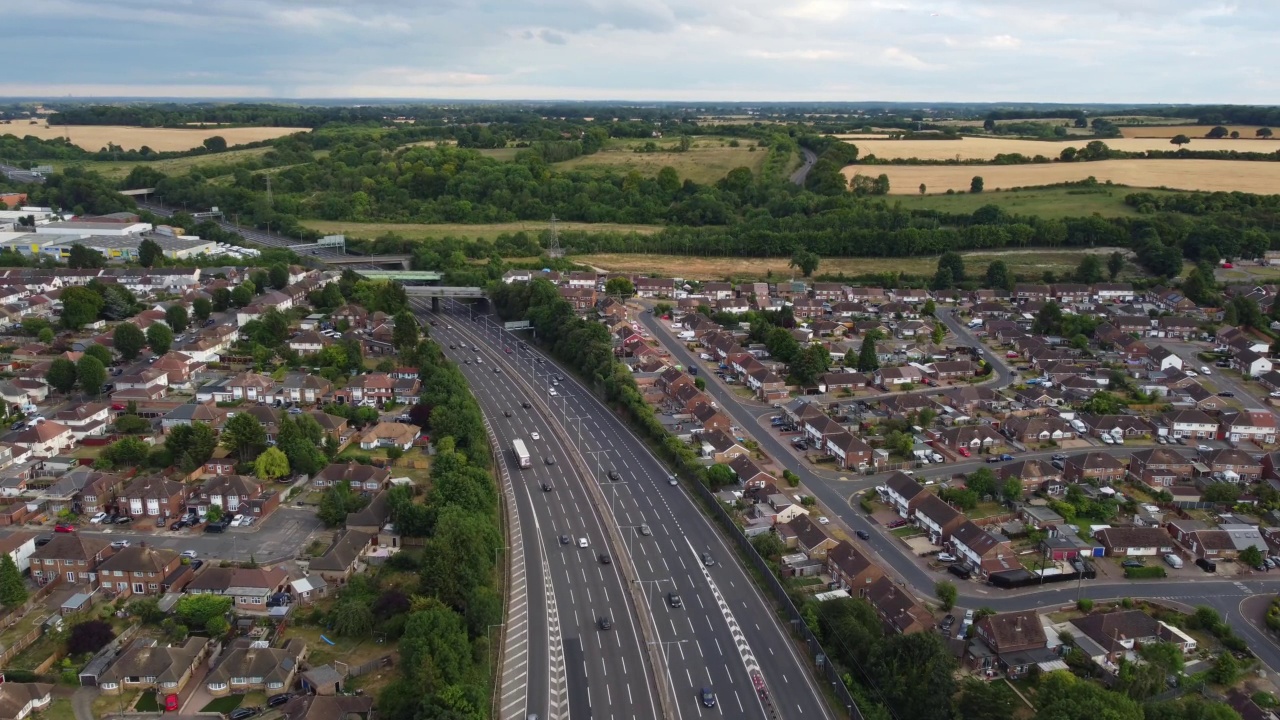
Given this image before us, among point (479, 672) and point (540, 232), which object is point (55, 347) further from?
point (540, 232)

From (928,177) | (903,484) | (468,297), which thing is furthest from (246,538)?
(928,177)

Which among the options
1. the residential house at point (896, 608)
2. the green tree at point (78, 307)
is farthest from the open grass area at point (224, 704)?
the green tree at point (78, 307)

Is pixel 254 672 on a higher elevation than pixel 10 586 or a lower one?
lower

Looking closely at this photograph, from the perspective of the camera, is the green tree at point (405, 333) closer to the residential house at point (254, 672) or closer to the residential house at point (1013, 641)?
the residential house at point (254, 672)

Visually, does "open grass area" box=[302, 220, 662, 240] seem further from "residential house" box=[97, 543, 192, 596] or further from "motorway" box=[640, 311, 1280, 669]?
"residential house" box=[97, 543, 192, 596]

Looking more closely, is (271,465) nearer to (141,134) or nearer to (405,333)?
(405,333)

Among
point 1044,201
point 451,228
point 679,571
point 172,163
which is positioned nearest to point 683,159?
point 451,228
